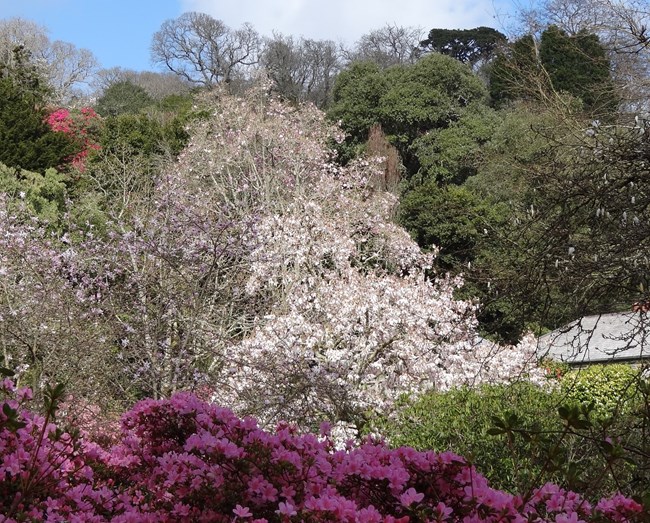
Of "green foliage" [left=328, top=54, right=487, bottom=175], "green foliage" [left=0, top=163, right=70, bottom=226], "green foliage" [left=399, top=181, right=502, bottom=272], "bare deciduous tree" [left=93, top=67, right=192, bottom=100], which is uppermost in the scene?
"bare deciduous tree" [left=93, top=67, right=192, bottom=100]

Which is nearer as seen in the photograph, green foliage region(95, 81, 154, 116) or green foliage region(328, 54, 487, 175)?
green foliage region(328, 54, 487, 175)

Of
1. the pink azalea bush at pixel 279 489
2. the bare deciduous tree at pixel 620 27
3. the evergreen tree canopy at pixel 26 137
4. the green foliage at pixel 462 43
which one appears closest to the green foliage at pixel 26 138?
the evergreen tree canopy at pixel 26 137

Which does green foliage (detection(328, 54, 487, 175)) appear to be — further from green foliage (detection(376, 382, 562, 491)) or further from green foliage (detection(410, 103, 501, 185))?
green foliage (detection(376, 382, 562, 491))

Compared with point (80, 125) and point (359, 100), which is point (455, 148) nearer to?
point (359, 100)

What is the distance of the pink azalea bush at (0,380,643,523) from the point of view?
162 centimetres

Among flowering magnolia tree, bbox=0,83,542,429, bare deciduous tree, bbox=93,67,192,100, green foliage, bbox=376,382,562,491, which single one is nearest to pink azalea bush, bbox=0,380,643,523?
green foliage, bbox=376,382,562,491

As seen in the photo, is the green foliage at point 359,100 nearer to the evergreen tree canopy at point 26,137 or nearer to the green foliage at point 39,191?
the evergreen tree canopy at point 26,137

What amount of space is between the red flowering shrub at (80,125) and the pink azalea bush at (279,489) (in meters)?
16.2

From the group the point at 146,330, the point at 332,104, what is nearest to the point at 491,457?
the point at 146,330

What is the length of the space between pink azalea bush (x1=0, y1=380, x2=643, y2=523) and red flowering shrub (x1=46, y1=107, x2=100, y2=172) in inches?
640

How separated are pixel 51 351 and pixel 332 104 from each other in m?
17.6

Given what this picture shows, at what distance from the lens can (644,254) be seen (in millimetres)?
3830

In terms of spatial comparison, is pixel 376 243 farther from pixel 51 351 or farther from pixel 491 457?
pixel 491 457

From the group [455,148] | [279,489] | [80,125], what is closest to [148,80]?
[80,125]
